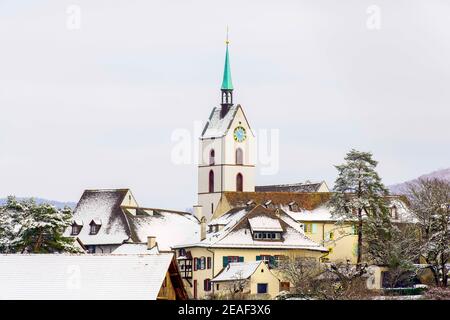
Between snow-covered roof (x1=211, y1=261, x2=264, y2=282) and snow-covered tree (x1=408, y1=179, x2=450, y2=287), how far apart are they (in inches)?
469

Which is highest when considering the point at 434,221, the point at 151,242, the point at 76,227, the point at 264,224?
the point at 76,227

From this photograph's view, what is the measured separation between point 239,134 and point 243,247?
49.5m

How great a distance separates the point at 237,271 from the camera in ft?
325

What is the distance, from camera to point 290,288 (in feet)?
305

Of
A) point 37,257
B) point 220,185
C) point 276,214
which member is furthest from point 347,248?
point 37,257

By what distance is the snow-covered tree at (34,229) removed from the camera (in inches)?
3593

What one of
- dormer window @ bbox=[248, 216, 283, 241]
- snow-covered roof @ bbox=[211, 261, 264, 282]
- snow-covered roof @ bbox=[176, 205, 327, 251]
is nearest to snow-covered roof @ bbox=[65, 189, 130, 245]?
snow-covered roof @ bbox=[176, 205, 327, 251]

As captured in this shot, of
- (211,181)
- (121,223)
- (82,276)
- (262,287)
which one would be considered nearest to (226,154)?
(211,181)

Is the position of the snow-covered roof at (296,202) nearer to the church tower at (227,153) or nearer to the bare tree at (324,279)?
the church tower at (227,153)

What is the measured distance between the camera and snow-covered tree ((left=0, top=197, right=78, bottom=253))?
91.2 m

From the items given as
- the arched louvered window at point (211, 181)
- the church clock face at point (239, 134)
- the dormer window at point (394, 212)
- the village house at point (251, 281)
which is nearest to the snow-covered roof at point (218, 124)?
the church clock face at point (239, 134)

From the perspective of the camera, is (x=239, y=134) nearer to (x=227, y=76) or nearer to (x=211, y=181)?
(x=211, y=181)

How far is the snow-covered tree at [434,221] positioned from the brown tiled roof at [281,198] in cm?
2374
